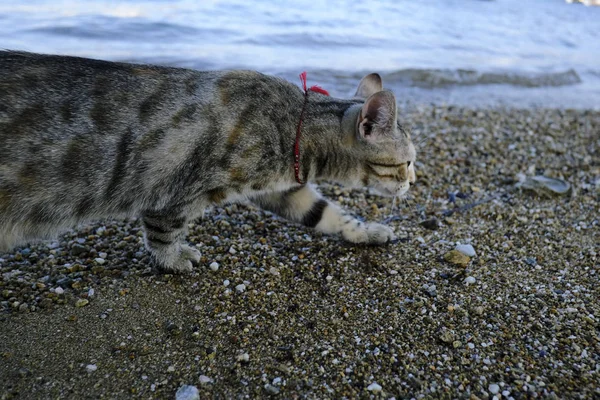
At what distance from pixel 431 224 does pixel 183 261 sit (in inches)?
68.4

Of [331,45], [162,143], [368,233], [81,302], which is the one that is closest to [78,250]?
[81,302]

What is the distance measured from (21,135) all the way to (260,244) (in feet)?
5.05

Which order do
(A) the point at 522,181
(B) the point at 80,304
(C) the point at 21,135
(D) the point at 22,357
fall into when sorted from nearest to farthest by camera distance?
(D) the point at 22,357 < (C) the point at 21,135 < (B) the point at 80,304 < (A) the point at 522,181

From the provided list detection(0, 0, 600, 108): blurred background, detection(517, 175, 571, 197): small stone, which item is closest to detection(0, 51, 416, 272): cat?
detection(517, 175, 571, 197): small stone

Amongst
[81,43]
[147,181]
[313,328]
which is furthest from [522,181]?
[81,43]

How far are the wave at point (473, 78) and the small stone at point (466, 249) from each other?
4644mm

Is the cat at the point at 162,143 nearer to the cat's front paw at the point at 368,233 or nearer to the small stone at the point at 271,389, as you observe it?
the cat's front paw at the point at 368,233

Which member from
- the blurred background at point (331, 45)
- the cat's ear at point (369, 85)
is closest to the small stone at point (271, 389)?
the cat's ear at point (369, 85)

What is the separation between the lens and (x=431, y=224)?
12.3 feet

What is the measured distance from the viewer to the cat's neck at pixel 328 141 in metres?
3.16

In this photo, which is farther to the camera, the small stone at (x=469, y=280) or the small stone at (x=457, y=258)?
the small stone at (x=457, y=258)

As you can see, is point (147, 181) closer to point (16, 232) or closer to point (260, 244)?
point (16, 232)

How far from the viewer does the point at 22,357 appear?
2.44m

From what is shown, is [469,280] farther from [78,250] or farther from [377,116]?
[78,250]
